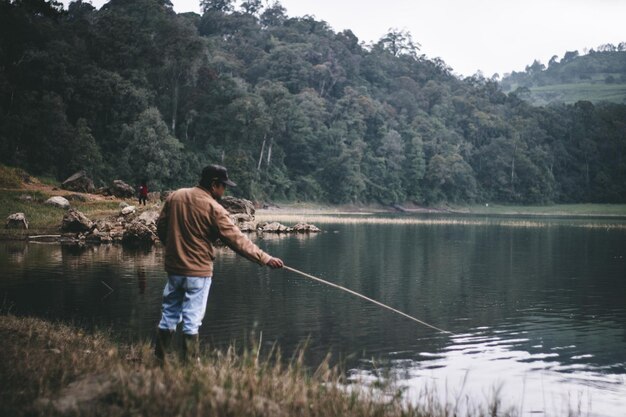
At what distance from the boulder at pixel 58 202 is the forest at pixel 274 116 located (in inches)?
469

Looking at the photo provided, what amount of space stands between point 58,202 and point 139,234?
799 cm

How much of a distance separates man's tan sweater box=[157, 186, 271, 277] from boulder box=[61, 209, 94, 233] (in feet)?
95.7

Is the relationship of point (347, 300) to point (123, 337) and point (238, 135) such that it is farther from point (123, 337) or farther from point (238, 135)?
point (238, 135)

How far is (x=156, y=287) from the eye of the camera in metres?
19.3

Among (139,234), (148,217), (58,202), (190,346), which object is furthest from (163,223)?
(58,202)

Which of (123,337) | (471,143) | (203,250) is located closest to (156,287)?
(123,337)

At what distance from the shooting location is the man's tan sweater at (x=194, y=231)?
319 inches

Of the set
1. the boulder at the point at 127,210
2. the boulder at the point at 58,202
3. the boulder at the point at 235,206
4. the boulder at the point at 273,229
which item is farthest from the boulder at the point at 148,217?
the boulder at the point at 235,206

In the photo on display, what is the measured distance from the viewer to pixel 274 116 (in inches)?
3996

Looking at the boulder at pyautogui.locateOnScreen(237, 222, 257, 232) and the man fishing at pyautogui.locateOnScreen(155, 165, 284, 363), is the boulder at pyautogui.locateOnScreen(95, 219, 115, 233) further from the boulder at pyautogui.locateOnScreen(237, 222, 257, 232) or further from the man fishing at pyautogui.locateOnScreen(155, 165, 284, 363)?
the man fishing at pyautogui.locateOnScreen(155, 165, 284, 363)

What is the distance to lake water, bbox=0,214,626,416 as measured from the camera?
10.7 metres

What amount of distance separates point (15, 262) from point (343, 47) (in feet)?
436

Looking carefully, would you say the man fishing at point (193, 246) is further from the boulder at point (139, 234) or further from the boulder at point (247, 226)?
the boulder at point (247, 226)

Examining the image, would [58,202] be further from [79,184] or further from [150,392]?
[150,392]
